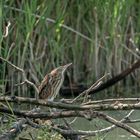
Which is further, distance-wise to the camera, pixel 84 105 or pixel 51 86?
pixel 51 86

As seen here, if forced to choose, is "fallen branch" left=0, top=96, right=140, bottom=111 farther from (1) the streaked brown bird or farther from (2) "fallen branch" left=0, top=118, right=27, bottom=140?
(1) the streaked brown bird

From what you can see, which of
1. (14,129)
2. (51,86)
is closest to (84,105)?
(14,129)

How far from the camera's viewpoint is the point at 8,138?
3.86 metres

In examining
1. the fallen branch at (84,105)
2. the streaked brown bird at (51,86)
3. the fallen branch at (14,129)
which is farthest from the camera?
the streaked brown bird at (51,86)

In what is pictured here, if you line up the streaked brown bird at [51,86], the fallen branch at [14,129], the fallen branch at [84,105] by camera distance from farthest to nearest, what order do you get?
the streaked brown bird at [51,86]
the fallen branch at [14,129]
the fallen branch at [84,105]

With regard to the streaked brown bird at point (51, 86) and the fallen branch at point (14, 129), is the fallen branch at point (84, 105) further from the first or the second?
the streaked brown bird at point (51, 86)

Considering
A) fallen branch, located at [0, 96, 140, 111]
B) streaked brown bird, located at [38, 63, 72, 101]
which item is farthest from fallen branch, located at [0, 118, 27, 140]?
streaked brown bird, located at [38, 63, 72, 101]

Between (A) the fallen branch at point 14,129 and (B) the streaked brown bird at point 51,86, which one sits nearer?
(A) the fallen branch at point 14,129

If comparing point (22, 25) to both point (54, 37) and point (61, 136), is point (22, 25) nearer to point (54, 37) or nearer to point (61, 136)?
point (54, 37)

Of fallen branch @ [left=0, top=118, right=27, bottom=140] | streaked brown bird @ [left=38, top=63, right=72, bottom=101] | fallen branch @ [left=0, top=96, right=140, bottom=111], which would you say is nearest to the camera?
fallen branch @ [left=0, top=96, right=140, bottom=111]

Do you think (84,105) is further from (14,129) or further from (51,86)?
(51,86)

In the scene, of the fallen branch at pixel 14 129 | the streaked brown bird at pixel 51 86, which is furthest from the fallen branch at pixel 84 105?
the streaked brown bird at pixel 51 86

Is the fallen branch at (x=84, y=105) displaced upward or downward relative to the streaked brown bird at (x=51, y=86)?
downward

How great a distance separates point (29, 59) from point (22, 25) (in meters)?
0.86
